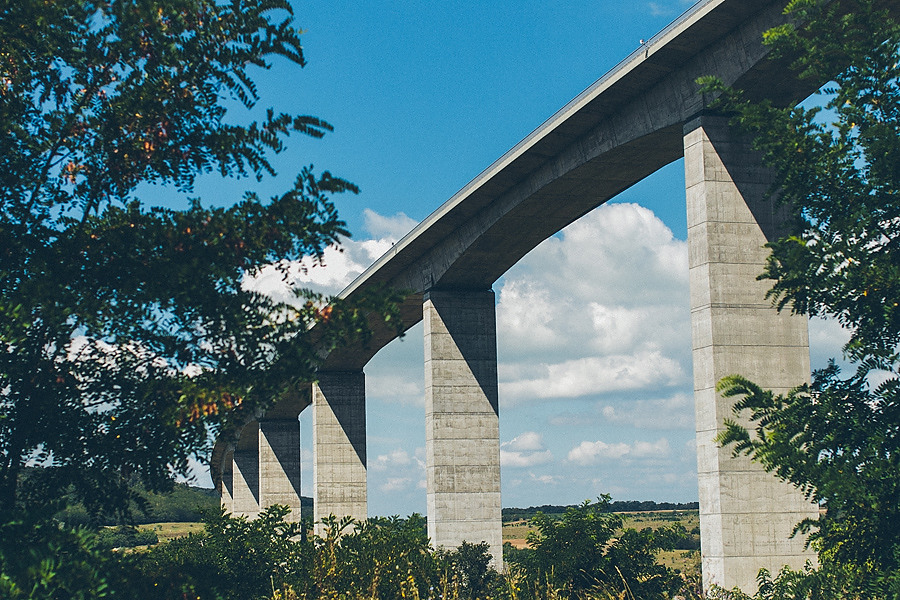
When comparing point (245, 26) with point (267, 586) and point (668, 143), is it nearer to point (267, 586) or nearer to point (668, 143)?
point (267, 586)

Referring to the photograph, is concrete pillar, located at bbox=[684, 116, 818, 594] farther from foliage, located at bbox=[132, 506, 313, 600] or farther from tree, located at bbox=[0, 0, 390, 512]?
tree, located at bbox=[0, 0, 390, 512]

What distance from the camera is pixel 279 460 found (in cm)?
6675

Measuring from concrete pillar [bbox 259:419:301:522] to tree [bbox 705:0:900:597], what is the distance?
57548 millimetres

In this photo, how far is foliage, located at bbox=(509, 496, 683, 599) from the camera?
1934cm

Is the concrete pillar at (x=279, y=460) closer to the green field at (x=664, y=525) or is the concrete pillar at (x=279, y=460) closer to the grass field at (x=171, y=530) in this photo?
the green field at (x=664, y=525)

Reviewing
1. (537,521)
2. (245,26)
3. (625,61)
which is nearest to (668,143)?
(625,61)

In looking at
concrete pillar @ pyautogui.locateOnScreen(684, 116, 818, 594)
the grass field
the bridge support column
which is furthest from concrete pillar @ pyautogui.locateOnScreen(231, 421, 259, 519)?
concrete pillar @ pyautogui.locateOnScreen(684, 116, 818, 594)

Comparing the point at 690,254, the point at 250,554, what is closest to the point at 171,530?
the point at 690,254

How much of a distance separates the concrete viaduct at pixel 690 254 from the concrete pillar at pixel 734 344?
29 mm

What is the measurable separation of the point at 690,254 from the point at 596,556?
6.44 metres

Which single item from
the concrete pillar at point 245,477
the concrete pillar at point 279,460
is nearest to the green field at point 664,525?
the concrete pillar at point 279,460

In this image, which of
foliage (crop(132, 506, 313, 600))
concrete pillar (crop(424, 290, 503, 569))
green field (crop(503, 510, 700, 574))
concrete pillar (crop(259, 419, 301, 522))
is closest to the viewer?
foliage (crop(132, 506, 313, 600))

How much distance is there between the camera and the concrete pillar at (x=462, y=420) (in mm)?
35719

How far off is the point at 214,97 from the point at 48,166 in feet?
5.24
